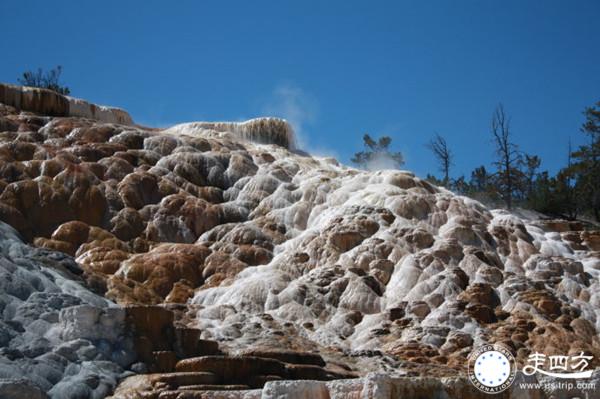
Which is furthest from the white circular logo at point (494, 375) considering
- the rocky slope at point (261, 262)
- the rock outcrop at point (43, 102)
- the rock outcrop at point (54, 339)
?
the rock outcrop at point (43, 102)

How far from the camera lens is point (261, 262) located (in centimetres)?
2356

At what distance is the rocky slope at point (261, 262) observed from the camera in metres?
16.8

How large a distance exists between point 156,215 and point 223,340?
23.4 feet

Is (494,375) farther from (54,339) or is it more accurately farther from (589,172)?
(589,172)

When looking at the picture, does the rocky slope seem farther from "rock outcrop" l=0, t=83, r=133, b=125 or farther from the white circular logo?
the white circular logo

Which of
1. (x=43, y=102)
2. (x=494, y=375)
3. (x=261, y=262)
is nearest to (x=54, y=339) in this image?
(x=494, y=375)

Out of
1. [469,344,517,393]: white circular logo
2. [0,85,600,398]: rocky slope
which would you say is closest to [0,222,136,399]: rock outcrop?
[0,85,600,398]: rocky slope

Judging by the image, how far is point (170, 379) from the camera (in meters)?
14.6

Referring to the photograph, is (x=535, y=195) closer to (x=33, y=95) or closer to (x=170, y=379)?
(x=33, y=95)

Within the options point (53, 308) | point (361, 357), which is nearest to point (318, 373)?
point (361, 357)

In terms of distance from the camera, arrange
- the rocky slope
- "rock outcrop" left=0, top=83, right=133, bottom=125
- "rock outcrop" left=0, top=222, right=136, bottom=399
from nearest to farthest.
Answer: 1. "rock outcrop" left=0, top=222, right=136, bottom=399
2. the rocky slope
3. "rock outcrop" left=0, top=83, right=133, bottom=125

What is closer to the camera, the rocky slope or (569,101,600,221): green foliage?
the rocky slope

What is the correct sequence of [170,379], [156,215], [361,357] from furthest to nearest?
[156,215] → [361,357] → [170,379]

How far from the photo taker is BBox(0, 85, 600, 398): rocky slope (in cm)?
1675
